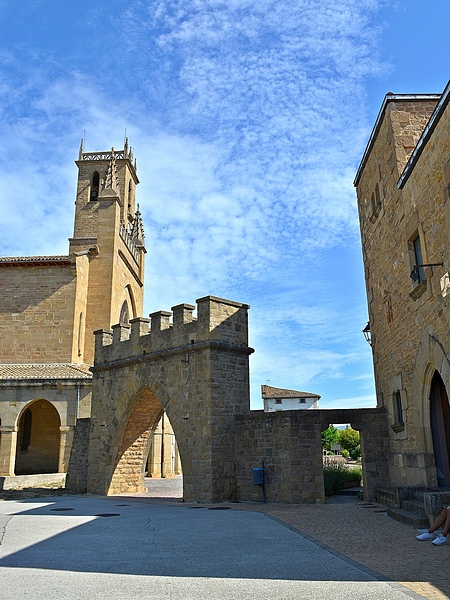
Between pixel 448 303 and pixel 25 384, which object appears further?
pixel 25 384

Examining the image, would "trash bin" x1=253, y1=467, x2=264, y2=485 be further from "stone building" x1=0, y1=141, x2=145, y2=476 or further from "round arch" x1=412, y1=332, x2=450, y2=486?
"stone building" x1=0, y1=141, x2=145, y2=476

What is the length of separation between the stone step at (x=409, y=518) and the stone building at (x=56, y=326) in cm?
1450

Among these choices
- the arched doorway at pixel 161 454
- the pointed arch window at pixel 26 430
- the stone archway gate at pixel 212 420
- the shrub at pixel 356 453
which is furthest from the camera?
the shrub at pixel 356 453

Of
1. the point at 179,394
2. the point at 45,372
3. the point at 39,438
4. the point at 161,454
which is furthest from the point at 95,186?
the point at 179,394

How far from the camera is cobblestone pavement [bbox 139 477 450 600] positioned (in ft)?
17.0

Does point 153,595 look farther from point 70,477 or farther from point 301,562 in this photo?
point 70,477

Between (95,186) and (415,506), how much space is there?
88.5 feet

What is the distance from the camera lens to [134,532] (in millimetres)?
8148

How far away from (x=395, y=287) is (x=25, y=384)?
16.0 metres

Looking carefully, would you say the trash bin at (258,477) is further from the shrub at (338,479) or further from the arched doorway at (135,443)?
the arched doorway at (135,443)

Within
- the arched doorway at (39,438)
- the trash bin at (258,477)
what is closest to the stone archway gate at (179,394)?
the trash bin at (258,477)

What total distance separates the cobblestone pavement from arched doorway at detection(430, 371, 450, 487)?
4.85ft

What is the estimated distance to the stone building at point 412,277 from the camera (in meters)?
8.73

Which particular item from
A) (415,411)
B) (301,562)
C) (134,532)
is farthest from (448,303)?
(134,532)
